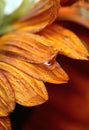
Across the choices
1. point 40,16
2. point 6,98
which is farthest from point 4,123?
point 40,16

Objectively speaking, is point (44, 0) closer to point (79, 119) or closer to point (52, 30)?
point (52, 30)

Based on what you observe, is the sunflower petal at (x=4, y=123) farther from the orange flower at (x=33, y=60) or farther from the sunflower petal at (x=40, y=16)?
the sunflower petal at (x=40, y=16)

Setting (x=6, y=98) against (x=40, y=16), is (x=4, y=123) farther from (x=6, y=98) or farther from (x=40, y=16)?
(x=40, y=16)

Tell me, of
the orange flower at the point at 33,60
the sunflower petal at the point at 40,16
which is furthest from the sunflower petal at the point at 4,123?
the sunflower petal at the point at 40,16

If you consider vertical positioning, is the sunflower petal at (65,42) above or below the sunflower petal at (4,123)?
above

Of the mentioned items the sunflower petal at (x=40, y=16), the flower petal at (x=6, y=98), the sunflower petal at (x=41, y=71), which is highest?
the sunflower petal at (x=40, y=16)
